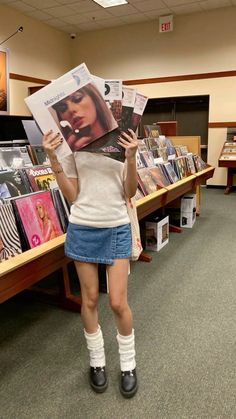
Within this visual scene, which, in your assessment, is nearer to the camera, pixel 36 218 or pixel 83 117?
pixel 83 117

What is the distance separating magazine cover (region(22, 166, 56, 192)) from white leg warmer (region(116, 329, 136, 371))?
1.03 metres

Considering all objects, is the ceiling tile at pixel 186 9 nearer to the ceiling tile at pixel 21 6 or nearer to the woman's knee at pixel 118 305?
the ceiling tile at pixel 21 6

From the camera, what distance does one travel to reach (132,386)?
1.66 m

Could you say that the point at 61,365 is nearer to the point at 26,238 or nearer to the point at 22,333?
the point at 22,333

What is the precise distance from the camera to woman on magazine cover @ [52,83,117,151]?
1.40 m

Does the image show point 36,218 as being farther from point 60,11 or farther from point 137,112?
point 60,11

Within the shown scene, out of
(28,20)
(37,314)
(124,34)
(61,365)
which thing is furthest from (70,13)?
(61,365)

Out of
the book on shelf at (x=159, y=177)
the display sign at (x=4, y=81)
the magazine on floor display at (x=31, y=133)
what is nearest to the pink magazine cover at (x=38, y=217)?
the magazine on floor display at (x=31, y=133)

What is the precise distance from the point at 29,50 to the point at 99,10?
1.62 meters

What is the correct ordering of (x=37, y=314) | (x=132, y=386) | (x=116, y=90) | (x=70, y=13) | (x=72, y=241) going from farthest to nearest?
(x=70, y=13) → (x=37, y=314) → (x=132, y=386) → (x=72, y=241) → (x=116, y=90)

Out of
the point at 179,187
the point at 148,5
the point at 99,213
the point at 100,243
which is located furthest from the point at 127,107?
the point at 148,5

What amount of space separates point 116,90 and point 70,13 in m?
6.42

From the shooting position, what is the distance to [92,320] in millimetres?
1629

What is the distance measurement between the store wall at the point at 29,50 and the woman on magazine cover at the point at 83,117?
19.5 ft
